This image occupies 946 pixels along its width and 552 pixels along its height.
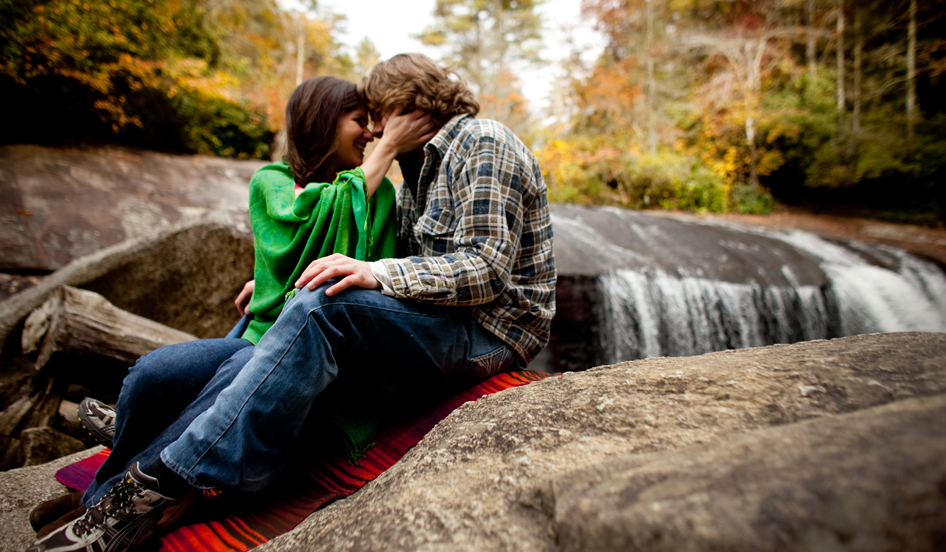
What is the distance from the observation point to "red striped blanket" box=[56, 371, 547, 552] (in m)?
1.28

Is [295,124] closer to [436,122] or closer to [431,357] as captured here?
[436,122]

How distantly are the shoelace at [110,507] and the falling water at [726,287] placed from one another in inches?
148

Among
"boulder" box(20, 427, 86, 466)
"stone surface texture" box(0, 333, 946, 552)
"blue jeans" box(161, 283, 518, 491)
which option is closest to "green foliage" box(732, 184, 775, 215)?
"stone surface texture" box(0, 333, 946, 552)

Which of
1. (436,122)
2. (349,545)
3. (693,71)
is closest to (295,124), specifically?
(436,122)

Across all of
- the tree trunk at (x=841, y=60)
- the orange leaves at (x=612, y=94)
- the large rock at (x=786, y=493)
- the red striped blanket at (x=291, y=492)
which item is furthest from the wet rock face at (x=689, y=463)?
the tree trunk at (x=841, y=60)

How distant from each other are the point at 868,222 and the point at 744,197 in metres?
2.55

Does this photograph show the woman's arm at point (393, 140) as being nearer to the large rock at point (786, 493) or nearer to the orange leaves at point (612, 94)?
the large rock at point (786, 493)

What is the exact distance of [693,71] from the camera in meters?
13.8

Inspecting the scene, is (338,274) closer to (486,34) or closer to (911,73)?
(911,73)

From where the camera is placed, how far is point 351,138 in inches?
72.7

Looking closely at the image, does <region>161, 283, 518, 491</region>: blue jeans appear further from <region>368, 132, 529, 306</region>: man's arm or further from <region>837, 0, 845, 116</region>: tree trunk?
<region>837, 0, 845, 116</region>: tree trunk

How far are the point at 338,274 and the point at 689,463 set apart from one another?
1043 mm

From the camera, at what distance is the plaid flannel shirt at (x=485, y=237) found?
4.56ft

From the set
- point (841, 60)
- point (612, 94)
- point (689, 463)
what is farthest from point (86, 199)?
point (841, 60)
